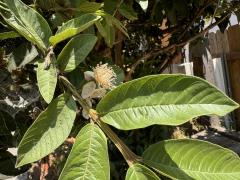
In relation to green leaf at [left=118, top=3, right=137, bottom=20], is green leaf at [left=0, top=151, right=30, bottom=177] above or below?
below

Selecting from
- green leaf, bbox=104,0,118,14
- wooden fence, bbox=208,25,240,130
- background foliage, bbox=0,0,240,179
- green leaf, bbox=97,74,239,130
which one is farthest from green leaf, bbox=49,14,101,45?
wooden fence, bbox=208,25,240,130

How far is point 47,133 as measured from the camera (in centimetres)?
53

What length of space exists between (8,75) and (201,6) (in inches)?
63.6

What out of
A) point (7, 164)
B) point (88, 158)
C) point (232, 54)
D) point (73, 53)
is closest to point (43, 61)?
point (73, 53)

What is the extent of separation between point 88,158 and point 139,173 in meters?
0.07

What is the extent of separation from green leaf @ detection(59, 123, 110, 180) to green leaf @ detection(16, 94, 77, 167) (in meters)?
0.02

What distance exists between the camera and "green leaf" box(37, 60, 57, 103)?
567mm

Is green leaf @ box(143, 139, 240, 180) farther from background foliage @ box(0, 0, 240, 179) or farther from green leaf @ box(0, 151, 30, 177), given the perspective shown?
green leaf @ box(0, 151, 30, 177)

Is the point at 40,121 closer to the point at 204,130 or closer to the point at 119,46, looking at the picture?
the point at 119,46

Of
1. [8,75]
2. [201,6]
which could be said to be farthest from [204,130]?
[8,75]

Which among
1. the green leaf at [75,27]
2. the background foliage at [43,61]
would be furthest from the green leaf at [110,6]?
the green leaf at [75,27]

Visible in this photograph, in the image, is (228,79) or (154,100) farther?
(228,79)

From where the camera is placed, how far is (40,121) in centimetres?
54

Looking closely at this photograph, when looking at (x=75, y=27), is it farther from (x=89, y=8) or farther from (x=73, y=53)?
(x=89, y=8)
